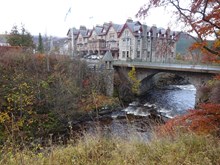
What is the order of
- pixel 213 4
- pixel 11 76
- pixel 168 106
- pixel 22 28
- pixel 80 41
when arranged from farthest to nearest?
pixel 80 41
pixel 22 28
pixel 168 106
pixel 11 76
pixel 213 4

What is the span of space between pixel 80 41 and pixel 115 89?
2472 centimetres

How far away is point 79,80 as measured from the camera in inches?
846

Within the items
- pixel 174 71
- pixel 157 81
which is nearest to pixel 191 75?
pixel 174 71

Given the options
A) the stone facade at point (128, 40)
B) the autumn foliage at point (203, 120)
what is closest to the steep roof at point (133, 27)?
the stone facade at point (128, 40)

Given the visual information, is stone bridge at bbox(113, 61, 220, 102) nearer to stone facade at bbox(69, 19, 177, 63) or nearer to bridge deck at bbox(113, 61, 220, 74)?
bridge deck at bbox(113, 61, 220, 74)

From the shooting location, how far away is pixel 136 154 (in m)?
3.80

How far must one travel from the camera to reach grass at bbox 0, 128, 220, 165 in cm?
349

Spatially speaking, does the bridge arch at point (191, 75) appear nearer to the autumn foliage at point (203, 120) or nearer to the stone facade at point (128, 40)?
the stone facade at point (128, 40)

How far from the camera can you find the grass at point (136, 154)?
349 centimetres

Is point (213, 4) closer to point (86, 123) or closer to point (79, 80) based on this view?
point (86, 123)

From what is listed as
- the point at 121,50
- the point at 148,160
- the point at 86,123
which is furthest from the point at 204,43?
the point at 121,50

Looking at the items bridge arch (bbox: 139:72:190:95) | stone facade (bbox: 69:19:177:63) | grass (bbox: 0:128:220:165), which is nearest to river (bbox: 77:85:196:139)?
bridge arch (bbox: 139:72:190:95)

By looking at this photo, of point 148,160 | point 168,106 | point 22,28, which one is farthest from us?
point 22,28

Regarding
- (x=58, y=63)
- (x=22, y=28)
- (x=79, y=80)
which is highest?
(x=22, y=28)
